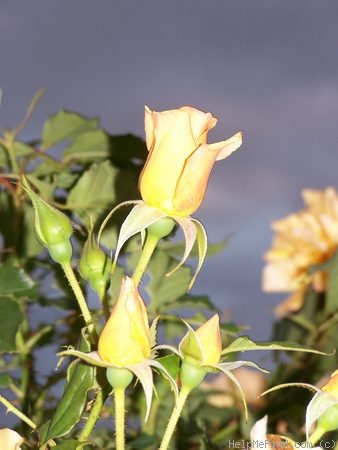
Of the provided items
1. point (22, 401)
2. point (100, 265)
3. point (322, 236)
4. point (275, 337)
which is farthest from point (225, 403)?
point (100, 265)

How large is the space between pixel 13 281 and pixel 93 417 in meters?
0.17

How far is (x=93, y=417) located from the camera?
0.34 m

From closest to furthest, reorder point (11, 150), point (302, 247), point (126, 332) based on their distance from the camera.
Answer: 1. point (126, 332)
2. point (11, 150)
3. point (302, 247)

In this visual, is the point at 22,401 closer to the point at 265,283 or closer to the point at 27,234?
the point at 27,234

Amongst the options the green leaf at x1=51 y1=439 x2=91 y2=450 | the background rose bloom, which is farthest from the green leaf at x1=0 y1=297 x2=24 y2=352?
the background rose bloom

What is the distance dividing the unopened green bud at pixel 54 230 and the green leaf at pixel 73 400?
0.13 ft

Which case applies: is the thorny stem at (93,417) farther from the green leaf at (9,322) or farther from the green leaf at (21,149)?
the green leaf at (21,149)

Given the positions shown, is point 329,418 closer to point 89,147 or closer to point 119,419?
point 119,419

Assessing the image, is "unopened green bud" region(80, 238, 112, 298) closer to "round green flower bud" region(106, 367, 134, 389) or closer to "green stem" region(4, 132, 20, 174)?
"round green flower bud" region(106, 367, 134, 389)

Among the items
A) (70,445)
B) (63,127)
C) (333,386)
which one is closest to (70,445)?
(70,445)

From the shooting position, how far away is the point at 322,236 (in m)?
0.77

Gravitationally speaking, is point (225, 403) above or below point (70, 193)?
below

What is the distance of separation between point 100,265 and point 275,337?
48 centimetres

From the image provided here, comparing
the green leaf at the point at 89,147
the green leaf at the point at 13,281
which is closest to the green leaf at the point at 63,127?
the green leaf at the point at 89,147
